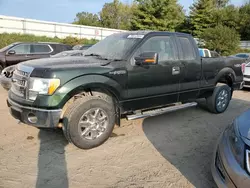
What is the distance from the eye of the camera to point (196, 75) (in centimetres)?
520

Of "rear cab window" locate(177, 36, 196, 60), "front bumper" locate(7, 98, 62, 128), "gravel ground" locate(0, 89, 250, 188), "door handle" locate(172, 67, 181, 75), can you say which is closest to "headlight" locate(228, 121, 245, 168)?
"gravel ground" locate(0, 89, 250, 188)

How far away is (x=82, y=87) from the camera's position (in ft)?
12.1

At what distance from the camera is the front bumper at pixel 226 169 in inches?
86.4

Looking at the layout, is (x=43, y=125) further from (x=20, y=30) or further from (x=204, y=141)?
(x=20, y=30)

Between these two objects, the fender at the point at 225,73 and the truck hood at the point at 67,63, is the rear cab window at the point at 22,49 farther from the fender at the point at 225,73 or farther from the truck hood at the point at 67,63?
the fender at the point at 225,73

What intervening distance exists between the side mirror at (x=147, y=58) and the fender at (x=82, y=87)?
1.82 feet

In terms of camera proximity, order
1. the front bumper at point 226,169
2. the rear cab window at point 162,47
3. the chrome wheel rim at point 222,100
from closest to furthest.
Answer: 1. the front bumper at point 226,169
2. the rear cab window at point 162,47
3. the chrome wheel rim at point 222,100

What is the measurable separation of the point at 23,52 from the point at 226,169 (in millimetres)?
10237

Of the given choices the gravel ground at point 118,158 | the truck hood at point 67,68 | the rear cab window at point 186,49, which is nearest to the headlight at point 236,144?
the gravel ground at point 118,158

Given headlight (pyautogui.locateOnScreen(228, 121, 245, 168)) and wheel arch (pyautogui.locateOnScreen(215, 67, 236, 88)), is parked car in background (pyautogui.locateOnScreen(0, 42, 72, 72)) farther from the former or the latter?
headlight (pyautogui.locateOnScreen(228, 121, 245, 168))

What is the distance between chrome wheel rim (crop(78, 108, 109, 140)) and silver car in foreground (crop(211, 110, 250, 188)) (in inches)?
72.0

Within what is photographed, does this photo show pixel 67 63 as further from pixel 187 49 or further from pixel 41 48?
pixel 41 48

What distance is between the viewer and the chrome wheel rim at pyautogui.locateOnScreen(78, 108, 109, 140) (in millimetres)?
3733

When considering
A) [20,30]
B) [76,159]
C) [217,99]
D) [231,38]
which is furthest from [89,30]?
[76,159]
